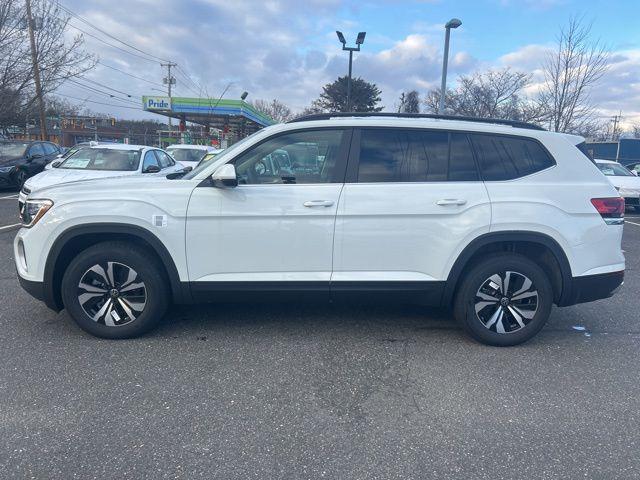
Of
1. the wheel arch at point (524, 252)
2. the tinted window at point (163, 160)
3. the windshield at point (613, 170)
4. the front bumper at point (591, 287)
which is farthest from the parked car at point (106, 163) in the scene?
the windshield at point (613, 170)

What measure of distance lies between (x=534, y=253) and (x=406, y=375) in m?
1.65

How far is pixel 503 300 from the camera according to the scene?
12.9 ft

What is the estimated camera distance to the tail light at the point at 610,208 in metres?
3.87

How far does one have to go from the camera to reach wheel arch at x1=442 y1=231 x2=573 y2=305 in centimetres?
383

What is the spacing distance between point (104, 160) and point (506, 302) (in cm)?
850

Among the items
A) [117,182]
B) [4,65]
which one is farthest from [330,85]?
[117,182]

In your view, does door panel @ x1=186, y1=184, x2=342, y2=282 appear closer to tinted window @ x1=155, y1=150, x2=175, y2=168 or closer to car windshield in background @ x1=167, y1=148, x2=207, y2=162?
tinted window @ x1=155, y1=150, x2=175, y2=168

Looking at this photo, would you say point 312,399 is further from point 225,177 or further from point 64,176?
point 64,176

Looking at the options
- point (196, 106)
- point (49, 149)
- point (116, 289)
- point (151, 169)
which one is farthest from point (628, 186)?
point (196, 106)

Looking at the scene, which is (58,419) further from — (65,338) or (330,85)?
(330,85)

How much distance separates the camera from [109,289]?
382 centimetres

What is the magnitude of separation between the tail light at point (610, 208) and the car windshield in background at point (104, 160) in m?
8.37

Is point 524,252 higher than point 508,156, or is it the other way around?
point 508,156

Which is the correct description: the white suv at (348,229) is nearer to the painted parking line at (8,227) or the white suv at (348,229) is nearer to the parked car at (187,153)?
the painted parking line at (8,227)
